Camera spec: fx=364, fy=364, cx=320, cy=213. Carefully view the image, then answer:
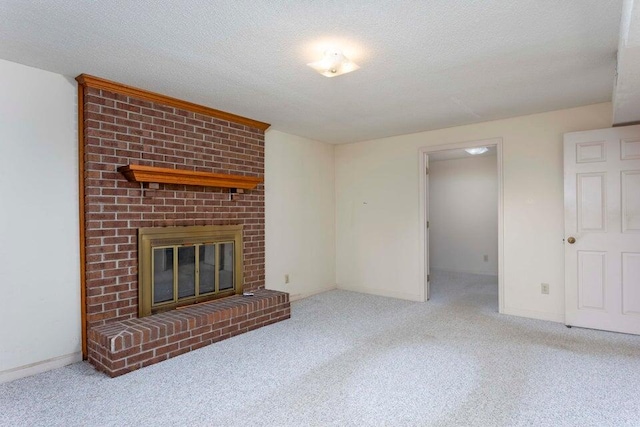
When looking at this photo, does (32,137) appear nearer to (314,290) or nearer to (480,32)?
(480,32)

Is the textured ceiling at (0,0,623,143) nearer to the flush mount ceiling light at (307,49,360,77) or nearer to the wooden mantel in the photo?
the flush mount ceiling light at (307,49,360,77)

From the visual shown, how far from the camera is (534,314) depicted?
12.6ft

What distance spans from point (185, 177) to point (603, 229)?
3.89 m

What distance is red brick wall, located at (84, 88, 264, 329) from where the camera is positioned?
2828 mm

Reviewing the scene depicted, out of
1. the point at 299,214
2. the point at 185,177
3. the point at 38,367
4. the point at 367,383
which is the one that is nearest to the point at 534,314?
the point at 367,383

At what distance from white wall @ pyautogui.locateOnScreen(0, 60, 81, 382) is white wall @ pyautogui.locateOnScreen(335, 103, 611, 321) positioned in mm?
3467

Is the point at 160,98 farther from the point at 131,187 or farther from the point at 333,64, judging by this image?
the point at 333,64

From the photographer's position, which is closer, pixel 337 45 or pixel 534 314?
pixel 337 45

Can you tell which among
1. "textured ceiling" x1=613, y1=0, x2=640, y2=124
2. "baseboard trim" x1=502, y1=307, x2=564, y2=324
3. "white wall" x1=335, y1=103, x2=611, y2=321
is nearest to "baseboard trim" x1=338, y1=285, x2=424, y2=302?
"white wall" x1=335, y1=103, x2=611, y2=321

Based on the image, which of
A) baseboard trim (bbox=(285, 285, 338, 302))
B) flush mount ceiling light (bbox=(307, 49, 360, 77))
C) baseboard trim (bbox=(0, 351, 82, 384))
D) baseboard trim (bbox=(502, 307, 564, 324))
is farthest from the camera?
baseboard trim (bbox=(285, 285, 338, 302))

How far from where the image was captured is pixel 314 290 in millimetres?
5066

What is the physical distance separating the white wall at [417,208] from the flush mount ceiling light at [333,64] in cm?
241

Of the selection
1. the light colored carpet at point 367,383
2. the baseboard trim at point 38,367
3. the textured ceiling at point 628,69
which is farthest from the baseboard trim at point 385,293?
the baseboard trim at point 38,367

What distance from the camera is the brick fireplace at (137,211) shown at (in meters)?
2.77
